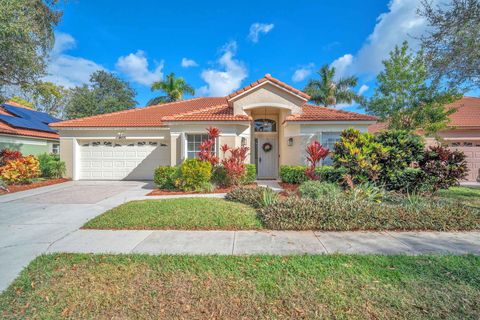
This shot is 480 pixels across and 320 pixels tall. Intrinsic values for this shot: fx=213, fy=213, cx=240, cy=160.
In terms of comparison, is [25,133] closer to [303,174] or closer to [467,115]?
[303,174]

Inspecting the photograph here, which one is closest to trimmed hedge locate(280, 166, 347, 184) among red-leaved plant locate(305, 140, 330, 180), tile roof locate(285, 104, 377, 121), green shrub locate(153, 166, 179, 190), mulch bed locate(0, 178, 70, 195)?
red-leaved plant locate(305, 140, 330, 180)

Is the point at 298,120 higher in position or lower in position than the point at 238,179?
higher

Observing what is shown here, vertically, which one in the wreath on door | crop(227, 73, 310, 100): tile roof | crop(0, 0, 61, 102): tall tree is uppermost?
crop(0, 0, 61, 102): tall tree

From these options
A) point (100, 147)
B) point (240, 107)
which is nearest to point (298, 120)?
point (240, 107)

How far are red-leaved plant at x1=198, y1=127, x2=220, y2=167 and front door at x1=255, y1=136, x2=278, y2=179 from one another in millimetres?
3543

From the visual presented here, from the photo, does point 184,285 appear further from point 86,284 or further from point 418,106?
point 418,106

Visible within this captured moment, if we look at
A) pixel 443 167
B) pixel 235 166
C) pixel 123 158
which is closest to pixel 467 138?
pixel 443 167

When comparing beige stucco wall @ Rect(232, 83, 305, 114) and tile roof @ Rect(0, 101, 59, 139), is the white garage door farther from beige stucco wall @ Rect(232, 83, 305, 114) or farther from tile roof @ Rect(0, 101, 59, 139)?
beige stucco wall @ Rect(232, 83, 305, 114)

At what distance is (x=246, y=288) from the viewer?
9.66 feet

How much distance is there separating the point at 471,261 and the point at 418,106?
1188 centimetres

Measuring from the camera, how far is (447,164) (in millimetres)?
7641

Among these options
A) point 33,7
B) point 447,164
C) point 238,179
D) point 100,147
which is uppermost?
point 33,7

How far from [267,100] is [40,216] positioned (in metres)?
10.8

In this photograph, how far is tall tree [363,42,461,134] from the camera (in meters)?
12.1
